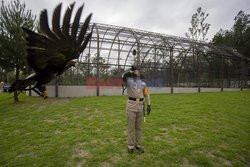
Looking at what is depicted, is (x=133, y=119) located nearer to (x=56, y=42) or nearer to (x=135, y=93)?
(x=135, y=93)

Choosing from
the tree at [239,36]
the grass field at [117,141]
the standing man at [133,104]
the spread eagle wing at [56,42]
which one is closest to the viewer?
the spread eagle wing at [56,42]

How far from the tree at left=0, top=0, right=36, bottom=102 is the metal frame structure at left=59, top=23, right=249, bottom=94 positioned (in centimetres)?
366

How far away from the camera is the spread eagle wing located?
149 centimetres

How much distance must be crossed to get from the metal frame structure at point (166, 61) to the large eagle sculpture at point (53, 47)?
38.4ft

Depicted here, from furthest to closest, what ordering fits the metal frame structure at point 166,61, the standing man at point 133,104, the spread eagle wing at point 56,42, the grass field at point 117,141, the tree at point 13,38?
the metal frame structure at point 166,61 → the tree at point 13,38 → the standing man at point 133,104 → the grass field at point 117,141 → the spread eagle wing at point 56,42

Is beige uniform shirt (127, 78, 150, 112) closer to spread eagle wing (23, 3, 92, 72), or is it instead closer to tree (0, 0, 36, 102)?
spread eagle wing (23, 3, 92, 72)

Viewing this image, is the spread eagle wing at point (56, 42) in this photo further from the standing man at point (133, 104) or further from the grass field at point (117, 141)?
the standing man at point (133, 104)

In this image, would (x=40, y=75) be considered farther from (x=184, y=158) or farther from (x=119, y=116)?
(x=119, y=116)

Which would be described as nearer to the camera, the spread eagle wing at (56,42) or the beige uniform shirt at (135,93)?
the spread eagle wing at (56,42)

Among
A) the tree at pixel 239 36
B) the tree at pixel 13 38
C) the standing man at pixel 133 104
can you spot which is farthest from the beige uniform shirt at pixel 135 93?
the tree at pixel 239 36

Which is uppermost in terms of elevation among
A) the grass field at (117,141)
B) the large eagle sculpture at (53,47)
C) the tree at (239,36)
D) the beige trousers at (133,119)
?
the tree at (239,36)

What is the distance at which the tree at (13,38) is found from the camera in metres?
9.61

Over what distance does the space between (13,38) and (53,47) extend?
1052 centimetres

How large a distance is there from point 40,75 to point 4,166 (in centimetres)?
264
